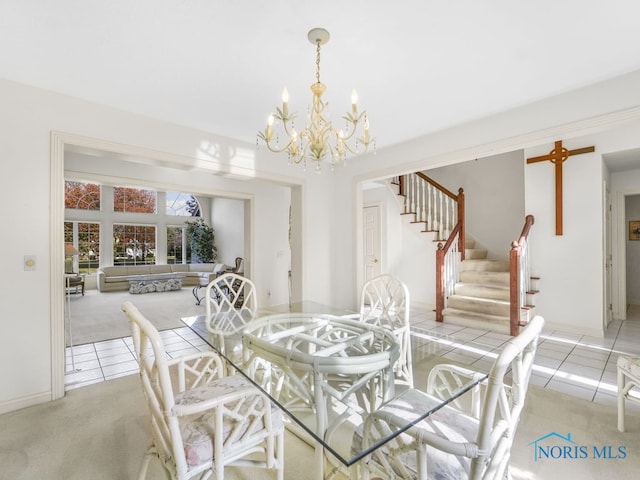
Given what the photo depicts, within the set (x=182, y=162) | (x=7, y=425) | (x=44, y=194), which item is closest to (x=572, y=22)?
(x=182, y=162)

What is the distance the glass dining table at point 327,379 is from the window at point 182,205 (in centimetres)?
947

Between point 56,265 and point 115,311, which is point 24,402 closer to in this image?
A: point 56,265

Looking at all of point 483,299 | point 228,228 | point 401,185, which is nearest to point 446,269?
point 483,299

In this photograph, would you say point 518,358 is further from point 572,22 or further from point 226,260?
point 226,260

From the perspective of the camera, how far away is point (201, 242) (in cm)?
1023

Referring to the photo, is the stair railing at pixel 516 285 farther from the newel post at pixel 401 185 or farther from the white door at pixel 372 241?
the white door at pixel 372 241

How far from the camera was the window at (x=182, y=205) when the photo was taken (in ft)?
34.4

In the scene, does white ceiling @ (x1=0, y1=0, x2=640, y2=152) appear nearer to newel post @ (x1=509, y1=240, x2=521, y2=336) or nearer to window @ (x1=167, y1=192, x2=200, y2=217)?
newel post @ (x1=509, y1=240, x2=521, y2=336)

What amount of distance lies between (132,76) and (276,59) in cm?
112

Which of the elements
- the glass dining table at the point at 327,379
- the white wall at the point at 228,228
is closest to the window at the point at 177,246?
the white wall at the point at 228,228

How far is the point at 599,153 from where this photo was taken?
12.5ft

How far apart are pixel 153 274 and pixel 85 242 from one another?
7.06 ft

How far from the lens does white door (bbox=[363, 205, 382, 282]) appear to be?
6.10m

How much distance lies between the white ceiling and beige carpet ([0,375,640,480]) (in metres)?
2.46
